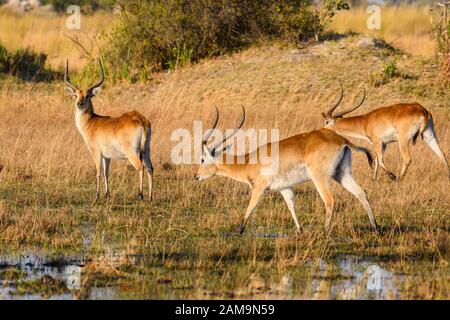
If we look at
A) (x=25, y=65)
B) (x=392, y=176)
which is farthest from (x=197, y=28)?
(x=392, y=176)

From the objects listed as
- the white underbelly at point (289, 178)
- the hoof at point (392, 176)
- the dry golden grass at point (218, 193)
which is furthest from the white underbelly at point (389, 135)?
the white underbelly at point (289, 178)

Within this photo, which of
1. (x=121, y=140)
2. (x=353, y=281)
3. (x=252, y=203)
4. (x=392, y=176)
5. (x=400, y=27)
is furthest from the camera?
(x=400, y=27)

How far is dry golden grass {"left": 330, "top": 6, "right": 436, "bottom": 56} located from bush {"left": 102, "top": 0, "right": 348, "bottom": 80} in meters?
1.71

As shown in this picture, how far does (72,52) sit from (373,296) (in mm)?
16149

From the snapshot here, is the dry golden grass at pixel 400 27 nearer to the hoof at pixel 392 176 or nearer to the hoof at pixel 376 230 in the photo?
the hoof at pixel 392 176

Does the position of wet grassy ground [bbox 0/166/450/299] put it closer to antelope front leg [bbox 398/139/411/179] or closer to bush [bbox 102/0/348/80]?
antelope front leg [bbox 398/139/411/179]

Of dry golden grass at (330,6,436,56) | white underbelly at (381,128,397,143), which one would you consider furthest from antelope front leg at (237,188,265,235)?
dry golden grass at (330,6,436,56)

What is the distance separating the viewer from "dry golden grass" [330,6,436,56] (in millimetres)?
18830

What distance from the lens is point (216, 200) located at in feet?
31.0

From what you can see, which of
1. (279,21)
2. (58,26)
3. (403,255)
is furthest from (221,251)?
(58,26)

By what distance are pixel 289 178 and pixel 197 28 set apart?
1028 cm

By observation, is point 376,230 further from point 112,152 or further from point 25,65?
point 25,65

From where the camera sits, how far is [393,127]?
36.6 feet
